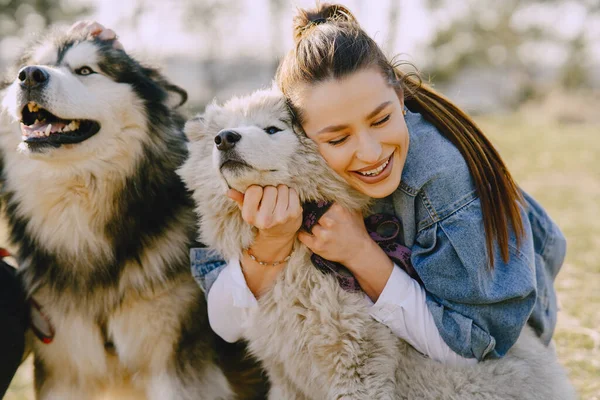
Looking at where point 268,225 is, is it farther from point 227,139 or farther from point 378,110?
point 378,110

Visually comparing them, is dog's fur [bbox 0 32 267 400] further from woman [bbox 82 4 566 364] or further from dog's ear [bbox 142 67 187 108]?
woman [bbox 82 4 566 364]

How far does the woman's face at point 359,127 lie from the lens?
5.86 feet

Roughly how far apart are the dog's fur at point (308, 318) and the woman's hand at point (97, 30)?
0.82 metres

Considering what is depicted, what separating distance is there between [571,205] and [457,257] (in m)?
5.32

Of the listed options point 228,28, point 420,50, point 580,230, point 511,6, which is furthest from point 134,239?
point 511,6

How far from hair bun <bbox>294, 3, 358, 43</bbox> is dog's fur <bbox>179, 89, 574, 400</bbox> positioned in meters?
0.30

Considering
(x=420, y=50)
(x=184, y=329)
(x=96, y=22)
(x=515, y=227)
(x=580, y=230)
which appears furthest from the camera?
(x=420, y=50)

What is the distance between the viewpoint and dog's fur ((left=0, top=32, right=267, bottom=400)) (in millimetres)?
2219

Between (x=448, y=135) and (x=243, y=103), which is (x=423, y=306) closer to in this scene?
(x=448, y=135)

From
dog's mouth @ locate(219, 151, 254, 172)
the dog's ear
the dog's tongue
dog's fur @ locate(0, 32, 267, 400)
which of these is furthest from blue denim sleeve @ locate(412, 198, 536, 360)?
the dog's tongue

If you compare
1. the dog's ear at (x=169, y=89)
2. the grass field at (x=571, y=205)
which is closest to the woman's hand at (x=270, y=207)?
the dog's ear at (x=169, y=89)

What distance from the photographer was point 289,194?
1766mm

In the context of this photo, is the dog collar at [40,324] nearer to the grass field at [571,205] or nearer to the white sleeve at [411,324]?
the grass field at [571,205]

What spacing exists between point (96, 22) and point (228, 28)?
45.2ft
